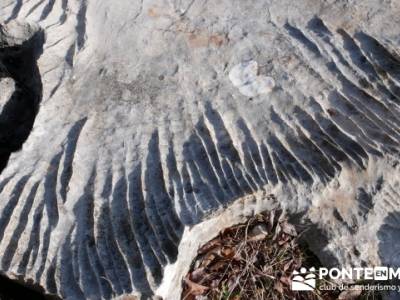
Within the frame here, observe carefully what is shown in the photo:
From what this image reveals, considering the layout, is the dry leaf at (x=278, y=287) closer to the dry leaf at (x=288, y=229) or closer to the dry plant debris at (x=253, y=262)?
the dry plant debris at (x=253, y=262)

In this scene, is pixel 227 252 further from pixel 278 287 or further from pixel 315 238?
pixel 315 238

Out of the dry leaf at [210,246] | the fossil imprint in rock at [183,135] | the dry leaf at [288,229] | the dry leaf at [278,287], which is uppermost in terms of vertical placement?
the fossil imprint in rock at [183,135]

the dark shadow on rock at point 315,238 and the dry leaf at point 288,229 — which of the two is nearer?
the dark shadow on rock at point 315,238

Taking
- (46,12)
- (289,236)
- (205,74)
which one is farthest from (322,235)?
(46,12)

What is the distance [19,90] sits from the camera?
9.59 feet

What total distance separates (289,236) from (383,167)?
0.53 meters

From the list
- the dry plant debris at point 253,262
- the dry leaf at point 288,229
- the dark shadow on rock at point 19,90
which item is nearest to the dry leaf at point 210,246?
the dry plant debris at point 253,262

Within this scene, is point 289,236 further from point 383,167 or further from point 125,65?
point 125,65

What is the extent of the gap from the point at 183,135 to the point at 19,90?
0.88 m

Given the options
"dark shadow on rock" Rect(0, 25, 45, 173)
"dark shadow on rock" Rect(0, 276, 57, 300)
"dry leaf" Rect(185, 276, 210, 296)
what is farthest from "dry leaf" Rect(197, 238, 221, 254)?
"dark shadow on rock" Rect(0, 25, 45, 173)

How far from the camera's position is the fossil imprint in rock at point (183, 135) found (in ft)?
7.99

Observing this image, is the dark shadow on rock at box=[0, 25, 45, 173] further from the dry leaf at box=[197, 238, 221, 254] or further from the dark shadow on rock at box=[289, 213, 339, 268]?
Answer: the dark shadow on rock at box=[289, 213, 339, 268]

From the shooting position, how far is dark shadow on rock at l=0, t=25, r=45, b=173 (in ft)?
9.24

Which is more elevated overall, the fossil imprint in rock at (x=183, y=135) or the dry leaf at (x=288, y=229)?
the fossil imprint in rock at (x=183, y=135)
